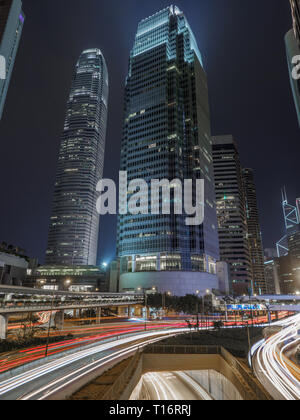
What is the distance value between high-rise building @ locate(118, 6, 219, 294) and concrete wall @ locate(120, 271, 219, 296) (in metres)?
0.50

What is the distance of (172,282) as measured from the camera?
12425 cm

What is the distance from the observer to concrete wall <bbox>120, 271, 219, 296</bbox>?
123625mm

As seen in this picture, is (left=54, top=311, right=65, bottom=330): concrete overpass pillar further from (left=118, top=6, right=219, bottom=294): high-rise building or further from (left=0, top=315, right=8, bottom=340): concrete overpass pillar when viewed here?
(left=118, top=6, right=219, bottom=294): high-rise building

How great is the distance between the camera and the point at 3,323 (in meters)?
41.0

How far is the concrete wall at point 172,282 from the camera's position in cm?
12362

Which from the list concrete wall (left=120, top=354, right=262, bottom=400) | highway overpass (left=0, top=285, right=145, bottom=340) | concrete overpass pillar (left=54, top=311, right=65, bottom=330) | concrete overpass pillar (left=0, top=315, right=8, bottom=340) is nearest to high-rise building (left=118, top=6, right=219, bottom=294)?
highway overpass (left=0, top=285, right=145, bottom=340)

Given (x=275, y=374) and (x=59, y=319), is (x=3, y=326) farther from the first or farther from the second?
(x=275, y=374)

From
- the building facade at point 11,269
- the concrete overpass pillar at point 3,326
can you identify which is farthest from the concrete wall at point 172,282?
the concrete overpass pillar at point 3,326

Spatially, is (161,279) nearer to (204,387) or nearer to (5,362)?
(204,387)

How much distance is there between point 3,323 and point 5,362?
659 inches

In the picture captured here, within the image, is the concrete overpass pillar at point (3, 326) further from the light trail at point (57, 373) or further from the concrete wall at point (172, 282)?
the concrete wall at point (172, 282)

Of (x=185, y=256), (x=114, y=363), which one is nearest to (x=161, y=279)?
(x=185, y=256)

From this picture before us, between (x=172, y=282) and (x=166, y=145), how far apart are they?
80147mm

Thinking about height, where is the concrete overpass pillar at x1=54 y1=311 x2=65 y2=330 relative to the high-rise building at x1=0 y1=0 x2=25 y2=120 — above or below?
below
